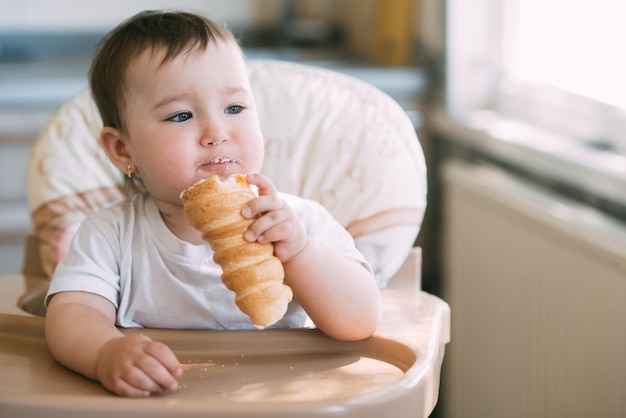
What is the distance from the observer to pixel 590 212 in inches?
67.3

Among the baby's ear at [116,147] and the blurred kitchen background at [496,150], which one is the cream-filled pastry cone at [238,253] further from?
the blurred kitchen background at [496,150]

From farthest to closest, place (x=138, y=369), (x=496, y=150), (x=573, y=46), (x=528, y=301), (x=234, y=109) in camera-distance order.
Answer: (x=496, y=150), (x=573, y=46), (x=528, y=301), (x=234, y=109), (x=138, y=369)

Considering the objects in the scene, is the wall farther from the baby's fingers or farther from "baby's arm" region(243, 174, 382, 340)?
the baby's fingers

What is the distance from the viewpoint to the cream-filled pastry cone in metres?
0.92

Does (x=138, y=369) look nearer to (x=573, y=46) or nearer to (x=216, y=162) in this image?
(x=216, y=162)

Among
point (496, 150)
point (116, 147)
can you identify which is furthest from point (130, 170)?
point (496, 150)

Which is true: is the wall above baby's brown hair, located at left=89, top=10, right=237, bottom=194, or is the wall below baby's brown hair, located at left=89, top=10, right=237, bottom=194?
below

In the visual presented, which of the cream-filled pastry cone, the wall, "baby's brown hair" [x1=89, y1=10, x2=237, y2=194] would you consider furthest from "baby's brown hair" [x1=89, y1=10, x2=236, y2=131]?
the wall

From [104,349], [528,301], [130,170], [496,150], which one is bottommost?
[528,301]

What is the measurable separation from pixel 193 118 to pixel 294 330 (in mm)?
274

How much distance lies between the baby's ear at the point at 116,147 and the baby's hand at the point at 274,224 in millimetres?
259

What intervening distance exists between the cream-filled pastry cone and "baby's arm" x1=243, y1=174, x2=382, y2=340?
0.04m


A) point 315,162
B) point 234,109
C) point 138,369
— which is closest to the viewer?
point 138,369

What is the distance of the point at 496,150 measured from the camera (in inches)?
81.4
